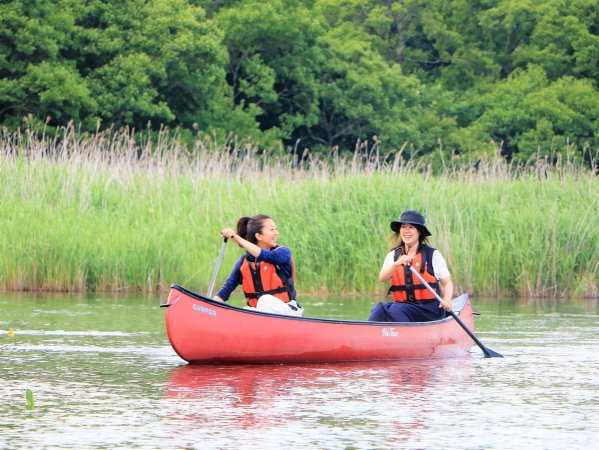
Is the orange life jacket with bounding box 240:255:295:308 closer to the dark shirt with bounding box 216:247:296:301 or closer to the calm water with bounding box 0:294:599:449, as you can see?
the dark shirt with bounding box 216:247:296:301

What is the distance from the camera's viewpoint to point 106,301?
15.7m

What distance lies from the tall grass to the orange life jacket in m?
6.53

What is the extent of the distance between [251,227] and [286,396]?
2.19 m

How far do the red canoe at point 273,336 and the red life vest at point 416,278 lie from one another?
41 centimetres

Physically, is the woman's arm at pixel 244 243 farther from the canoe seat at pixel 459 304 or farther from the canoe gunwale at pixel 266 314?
the canoe seat at pixel 459 304

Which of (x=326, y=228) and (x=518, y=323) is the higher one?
(x=326, y=228)

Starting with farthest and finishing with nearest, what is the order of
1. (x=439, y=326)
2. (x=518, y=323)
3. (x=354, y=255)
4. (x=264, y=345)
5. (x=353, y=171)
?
(x=353, y=171)
(x=354, y=255)
(x=518, y=323)
(x=439, y=326)
(x=264, y=345)

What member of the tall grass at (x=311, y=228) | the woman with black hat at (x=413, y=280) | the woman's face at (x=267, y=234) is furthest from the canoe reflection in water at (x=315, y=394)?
the tall grass at (x=311, y=228)

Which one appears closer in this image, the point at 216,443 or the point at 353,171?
the point at 216,443

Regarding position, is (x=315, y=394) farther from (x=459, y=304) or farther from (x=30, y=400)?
(x=459, y=304)

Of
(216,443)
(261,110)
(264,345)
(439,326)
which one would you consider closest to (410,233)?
(439,326)

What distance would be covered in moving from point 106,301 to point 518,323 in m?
4.62

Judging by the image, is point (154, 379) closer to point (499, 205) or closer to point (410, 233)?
point (410, 233)

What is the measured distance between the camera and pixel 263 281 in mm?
10617
